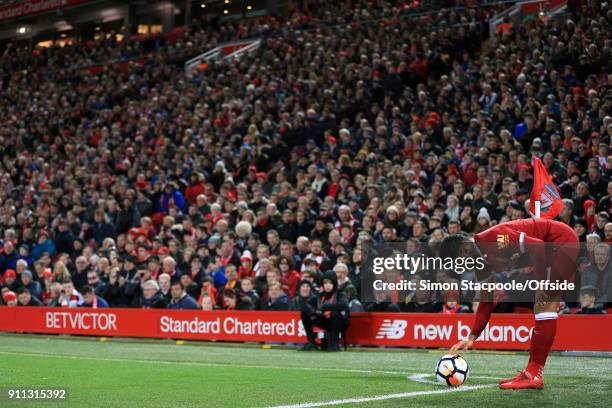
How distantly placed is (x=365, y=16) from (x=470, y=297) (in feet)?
53.4

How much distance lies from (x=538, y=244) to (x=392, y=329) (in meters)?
6.88

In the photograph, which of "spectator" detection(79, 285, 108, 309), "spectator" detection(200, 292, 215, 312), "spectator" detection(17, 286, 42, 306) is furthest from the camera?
"spectator" detection(17, 286, 42, 306)

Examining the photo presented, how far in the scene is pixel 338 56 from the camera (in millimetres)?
26625

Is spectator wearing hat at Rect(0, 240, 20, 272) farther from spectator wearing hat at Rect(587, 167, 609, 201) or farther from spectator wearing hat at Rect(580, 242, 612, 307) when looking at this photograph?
spectator wearing hat at Rect(580, 242, 612, 307)

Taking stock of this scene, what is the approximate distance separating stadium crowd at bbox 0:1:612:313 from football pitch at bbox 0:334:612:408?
204cm

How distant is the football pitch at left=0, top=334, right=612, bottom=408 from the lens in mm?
8445

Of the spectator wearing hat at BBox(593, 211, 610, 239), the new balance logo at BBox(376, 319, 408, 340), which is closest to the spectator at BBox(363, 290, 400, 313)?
the new balance logo at BBox(376, 319, 408, 340)

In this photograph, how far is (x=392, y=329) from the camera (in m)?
15.5

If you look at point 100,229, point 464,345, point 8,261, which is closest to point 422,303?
point 464,345

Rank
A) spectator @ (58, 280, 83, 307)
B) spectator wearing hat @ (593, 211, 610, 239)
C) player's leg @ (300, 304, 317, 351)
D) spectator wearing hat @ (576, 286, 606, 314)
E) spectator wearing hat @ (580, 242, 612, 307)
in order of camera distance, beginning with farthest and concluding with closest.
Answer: spectator @ (58, 280, 83, 307)
player's leg @ (300, 304, 317, 351)
spectator wearing hat @ (593, 211, 610, 239)
spectator wearing hat @ (576, 286, 606, 314)
spectator wearing hat @ (580, 242, 612, 307)

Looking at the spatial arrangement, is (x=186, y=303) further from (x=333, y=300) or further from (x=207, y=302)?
(x=333, y=300)

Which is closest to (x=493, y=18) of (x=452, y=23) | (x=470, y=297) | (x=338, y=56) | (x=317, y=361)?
(x=452, y=23)

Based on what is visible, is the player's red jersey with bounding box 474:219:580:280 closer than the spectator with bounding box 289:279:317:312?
Yes

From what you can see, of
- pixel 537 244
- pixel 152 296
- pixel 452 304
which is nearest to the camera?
pixel 537 244
